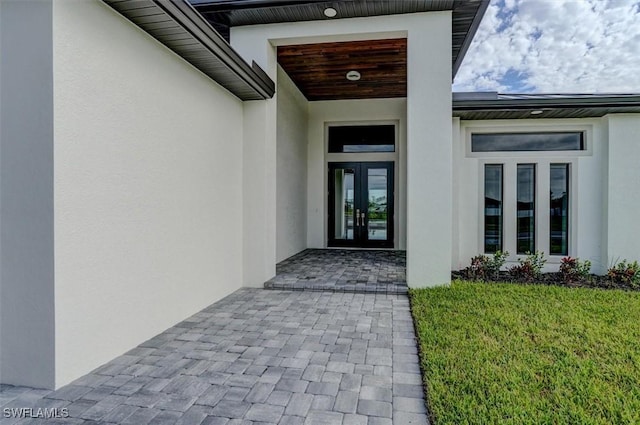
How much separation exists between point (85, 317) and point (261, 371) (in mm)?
1443

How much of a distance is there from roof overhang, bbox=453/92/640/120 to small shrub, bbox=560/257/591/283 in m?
2.65

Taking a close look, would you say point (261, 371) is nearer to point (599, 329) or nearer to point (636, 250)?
point (599, 329)

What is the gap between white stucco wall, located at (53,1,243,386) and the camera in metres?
2.63

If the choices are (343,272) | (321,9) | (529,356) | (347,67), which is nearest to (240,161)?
(321,9)

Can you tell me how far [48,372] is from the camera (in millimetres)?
2543

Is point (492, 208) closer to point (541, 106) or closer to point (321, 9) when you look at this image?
point (541, 106)

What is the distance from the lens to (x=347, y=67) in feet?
24.2

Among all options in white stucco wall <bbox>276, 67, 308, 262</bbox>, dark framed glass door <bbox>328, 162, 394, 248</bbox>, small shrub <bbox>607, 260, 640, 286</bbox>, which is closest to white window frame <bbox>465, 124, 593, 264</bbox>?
small shrub <bbox>607, 260, 640, 286</bbox>

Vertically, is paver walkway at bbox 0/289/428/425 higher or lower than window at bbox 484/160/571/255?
lower

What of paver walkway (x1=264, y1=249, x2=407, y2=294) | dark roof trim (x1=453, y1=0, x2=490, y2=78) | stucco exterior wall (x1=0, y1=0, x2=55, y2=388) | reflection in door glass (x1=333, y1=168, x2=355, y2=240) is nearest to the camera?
stucco exterior wall (x1=0, y1=0, x2=55, y2=388)

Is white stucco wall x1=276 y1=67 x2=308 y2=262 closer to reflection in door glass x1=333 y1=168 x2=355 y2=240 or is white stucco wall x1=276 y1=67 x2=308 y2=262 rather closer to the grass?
reflection in door glass x1=333 y1=168 x2=355 y2=240

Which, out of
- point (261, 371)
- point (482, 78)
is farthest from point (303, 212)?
point (482, 78)

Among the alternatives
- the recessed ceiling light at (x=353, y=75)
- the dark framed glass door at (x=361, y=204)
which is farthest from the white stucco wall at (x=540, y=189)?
the dark framed glass door at (x=361, y=204)

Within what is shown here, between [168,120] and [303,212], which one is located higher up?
[168,120]
